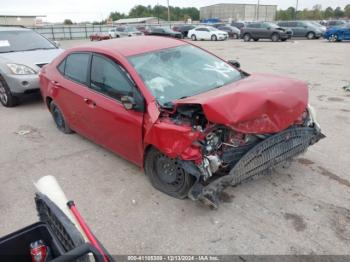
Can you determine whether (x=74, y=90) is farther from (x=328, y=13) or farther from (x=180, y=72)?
(x=328, y=13)

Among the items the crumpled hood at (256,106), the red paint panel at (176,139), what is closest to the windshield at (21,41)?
the red paint panel at (176,139)

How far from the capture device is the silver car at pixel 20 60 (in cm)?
661

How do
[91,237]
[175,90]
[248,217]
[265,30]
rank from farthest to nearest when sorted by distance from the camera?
[265,30], [175,90], [248,217], [91,237]

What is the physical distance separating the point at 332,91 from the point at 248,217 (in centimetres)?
608

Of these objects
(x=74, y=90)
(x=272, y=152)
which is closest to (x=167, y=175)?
(x=272, y=152)

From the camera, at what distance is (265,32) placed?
2692 centimetres

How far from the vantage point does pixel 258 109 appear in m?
2.87

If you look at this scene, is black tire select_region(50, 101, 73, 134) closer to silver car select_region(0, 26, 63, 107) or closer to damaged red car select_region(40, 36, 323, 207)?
damaged red car select_region(40, 36, 323, 207)

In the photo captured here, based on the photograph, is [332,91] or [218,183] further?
[332,91]

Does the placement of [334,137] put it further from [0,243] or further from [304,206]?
[0,243]

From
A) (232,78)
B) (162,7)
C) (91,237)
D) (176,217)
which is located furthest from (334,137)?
(162,7)

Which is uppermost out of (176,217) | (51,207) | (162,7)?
(162,7)

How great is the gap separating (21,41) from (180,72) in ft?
18.9

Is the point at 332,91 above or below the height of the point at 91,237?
below
